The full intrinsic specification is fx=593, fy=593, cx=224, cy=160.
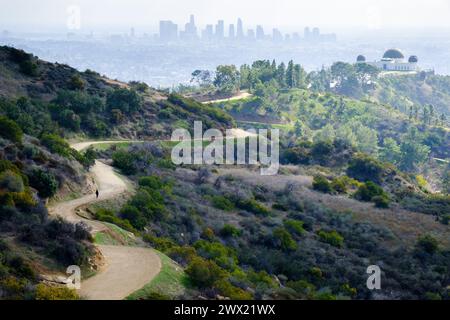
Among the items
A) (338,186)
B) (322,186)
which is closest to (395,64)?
(338,186)

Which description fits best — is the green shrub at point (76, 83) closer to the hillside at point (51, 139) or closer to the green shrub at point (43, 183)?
the hillside at point (51, 139)

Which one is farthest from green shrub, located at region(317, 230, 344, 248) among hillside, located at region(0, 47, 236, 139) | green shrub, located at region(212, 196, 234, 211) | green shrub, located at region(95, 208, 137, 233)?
hillside, located at region(0, 47, 236, 139)

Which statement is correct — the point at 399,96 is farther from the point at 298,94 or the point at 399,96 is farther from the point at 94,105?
the point at 94,105

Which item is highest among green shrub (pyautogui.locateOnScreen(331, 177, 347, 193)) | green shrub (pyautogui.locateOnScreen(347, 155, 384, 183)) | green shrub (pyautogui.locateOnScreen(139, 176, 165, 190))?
green shrub (pyautogui.locateOnScreen(139, 176, 165, 190))

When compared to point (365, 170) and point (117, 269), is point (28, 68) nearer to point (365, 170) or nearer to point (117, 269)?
point (365, 170)

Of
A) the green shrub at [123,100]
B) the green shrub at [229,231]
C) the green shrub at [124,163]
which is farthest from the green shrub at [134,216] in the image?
the green shrub at [123,100]

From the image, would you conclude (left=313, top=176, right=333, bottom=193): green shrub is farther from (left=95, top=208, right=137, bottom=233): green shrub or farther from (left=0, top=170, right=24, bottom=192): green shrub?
(left=0, top=170, right=24, bottom=192): green shrub
